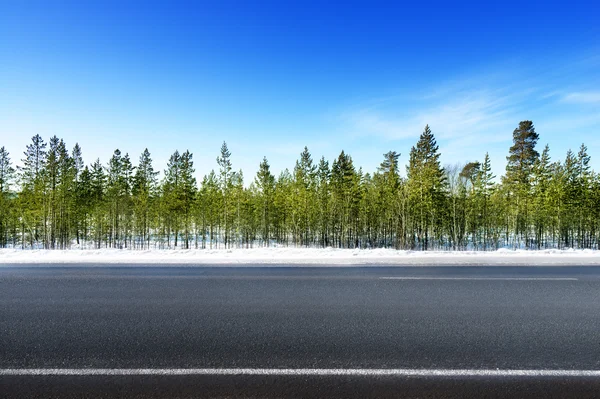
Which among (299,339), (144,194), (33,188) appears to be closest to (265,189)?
(144,194)

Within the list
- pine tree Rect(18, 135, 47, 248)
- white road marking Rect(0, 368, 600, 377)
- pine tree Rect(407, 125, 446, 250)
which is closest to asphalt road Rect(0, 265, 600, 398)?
white road marking Rect(0, 368, 600, 377)

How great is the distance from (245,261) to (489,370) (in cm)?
919

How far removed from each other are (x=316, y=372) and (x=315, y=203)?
1407 inches

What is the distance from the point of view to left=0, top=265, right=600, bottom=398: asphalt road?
289 cm

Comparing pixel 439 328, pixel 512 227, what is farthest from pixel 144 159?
pixel 512 227

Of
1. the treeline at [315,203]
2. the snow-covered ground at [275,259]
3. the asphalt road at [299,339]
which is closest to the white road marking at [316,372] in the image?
the asphalt road at [299,339]

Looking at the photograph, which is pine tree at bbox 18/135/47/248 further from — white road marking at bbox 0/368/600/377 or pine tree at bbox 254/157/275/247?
white road marking at bbox 0/368/600/377

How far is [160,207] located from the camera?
135ft

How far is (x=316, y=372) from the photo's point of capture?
3.11 m

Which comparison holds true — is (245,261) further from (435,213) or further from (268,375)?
(435,213)

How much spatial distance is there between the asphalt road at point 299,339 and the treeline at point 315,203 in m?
30.6

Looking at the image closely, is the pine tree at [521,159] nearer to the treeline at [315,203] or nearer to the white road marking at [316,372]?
the treeline at [315,203]

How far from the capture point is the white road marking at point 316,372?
10.1ft

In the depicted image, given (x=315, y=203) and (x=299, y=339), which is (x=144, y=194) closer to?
(x=315, y=203)
